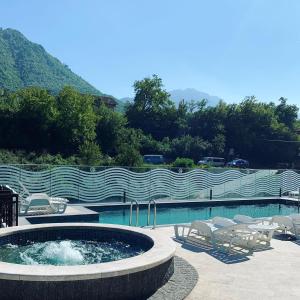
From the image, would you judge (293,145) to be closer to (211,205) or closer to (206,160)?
(206,160)

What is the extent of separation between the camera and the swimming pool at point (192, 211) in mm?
13961

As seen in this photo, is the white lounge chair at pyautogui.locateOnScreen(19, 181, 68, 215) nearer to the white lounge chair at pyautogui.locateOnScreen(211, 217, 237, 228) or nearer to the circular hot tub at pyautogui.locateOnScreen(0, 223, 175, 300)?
the circular hot tub at pyautogui.locateOnScreen(0, 223, 175, 300)

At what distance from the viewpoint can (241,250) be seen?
8.64 metres

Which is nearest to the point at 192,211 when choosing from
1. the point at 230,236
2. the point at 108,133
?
the point at 230,236

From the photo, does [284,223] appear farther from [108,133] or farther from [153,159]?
[153,159]

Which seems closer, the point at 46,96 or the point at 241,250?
the point at 241,250

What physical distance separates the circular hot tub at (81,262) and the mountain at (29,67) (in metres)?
59.4

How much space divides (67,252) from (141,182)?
9.39 metres

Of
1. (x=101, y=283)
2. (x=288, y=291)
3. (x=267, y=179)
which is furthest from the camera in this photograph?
(x=267, y=179)

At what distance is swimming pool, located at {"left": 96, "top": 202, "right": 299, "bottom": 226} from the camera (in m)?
14.0

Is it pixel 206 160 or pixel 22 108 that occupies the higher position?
pixel 22 108

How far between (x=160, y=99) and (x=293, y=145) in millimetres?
16801

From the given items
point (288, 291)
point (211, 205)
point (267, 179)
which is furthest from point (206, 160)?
point (288, 291)

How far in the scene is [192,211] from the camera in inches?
627
